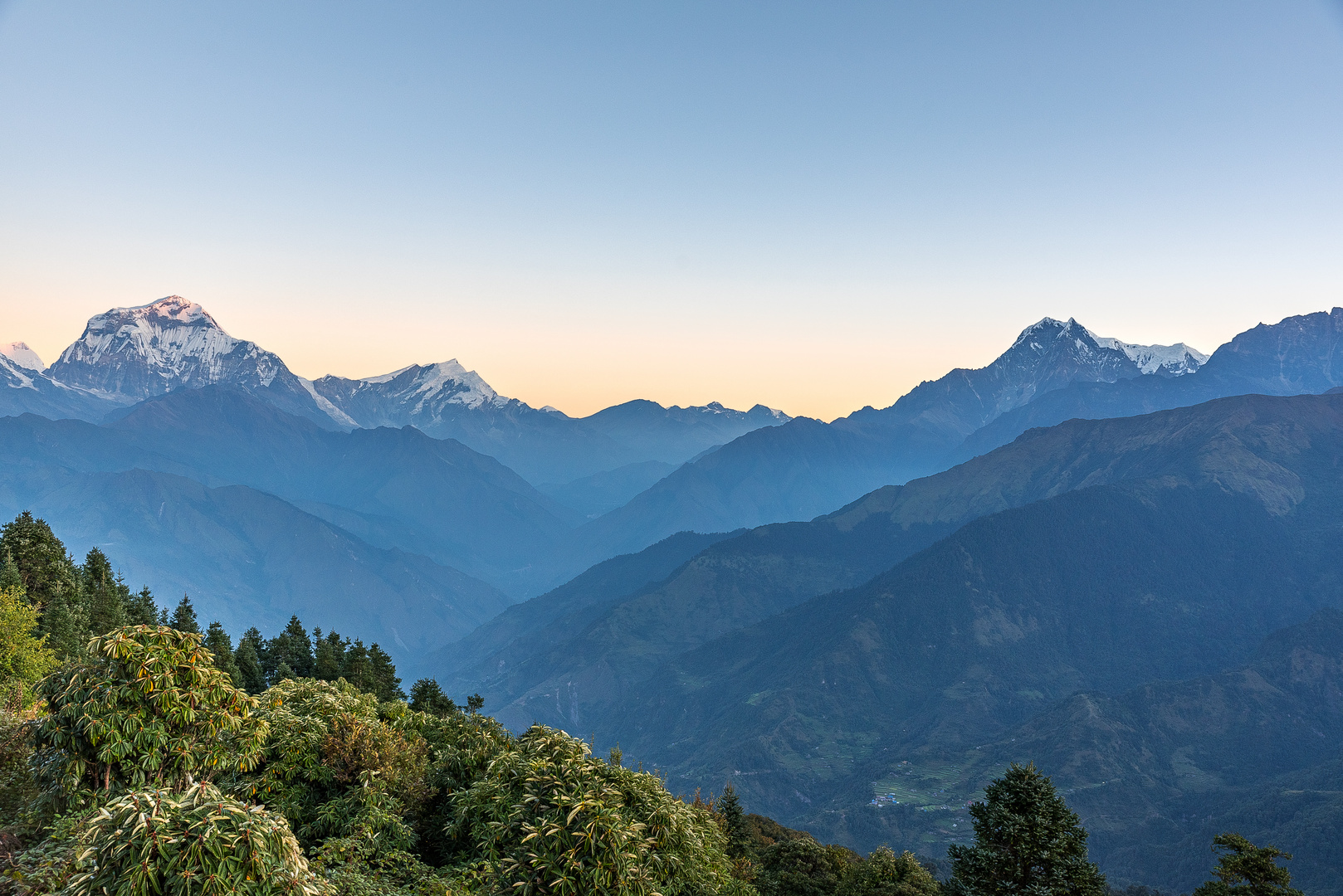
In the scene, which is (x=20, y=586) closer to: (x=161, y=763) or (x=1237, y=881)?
(x=161, y=763)

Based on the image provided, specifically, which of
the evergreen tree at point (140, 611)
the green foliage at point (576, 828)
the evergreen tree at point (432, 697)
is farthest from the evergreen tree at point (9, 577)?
the green foliage at point (576, 828)

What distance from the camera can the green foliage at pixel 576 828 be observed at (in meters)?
22.2

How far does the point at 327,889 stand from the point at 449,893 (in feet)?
25.4

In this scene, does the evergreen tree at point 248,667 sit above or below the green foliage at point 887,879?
above

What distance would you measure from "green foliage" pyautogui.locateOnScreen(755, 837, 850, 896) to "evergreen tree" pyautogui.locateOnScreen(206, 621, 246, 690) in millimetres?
57363

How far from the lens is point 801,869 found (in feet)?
223

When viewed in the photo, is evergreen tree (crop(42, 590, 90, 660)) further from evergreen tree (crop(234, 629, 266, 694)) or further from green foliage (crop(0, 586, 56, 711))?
evergreen tree (crop(234, 629, 266, 694))

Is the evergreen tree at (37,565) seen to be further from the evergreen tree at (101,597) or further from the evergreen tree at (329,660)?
the evergreen tree at (329,660)

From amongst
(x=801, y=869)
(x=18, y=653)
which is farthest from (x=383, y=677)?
(x=801, y=869)

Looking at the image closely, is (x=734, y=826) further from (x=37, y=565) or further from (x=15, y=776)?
(x=37, y=565)

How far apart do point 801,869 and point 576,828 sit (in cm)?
5579

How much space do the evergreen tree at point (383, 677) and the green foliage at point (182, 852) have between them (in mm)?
93037

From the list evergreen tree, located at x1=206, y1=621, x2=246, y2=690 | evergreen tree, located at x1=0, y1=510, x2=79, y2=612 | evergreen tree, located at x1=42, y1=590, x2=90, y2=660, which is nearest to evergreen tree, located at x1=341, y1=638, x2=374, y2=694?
evergreen tree, located at x1=206, y1=621, x2=246, y2=690

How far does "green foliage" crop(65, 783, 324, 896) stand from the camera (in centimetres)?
1534
